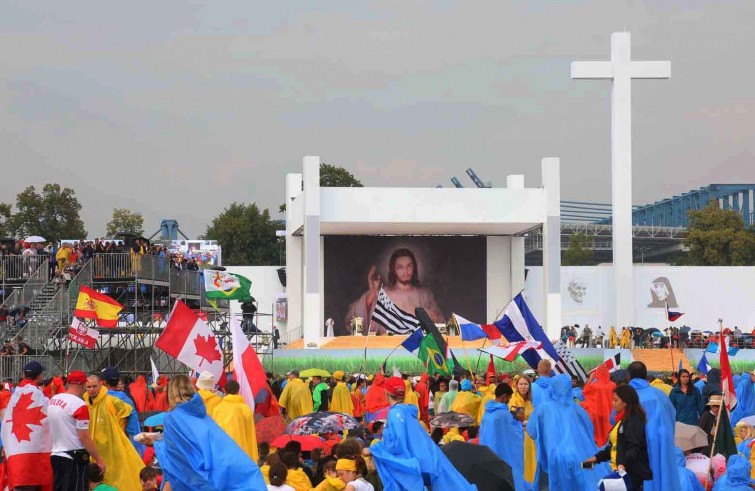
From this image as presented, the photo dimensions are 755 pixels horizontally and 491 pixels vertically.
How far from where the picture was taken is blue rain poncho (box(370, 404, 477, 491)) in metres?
9.95

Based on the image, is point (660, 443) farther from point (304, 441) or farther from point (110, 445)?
point (110, 445)

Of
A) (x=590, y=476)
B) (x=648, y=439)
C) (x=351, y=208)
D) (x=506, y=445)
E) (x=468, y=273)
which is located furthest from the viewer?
(x=468, y=273)

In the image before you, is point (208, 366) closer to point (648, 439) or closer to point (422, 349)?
point (648, 439)

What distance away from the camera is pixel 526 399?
45.7 ft

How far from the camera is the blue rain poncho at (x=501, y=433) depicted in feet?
43.2

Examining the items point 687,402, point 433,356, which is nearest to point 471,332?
point 433,356

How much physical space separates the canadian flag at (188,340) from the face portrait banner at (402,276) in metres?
44.5

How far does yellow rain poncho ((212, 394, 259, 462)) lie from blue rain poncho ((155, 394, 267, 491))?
8.20 ft

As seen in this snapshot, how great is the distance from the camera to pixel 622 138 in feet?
185

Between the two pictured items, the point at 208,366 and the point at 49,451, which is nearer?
the point at 49,451

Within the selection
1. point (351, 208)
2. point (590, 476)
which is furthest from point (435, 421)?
point (351, 208)

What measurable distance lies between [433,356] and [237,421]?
548 inches

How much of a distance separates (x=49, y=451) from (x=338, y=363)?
4005 cm

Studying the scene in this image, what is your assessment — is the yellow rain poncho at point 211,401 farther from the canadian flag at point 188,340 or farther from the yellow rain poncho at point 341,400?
the yellow rain poncho at point 341,400
